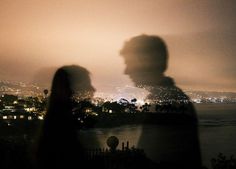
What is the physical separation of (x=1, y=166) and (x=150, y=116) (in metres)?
116

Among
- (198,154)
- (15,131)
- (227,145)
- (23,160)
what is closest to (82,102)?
(15,131)

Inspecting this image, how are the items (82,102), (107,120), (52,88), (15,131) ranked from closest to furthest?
(52,88) < (15,131) < (82,102) < (107,120)

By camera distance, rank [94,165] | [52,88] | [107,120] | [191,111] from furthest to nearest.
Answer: [107,120] < [94,165] < [52,88] < [191,111]

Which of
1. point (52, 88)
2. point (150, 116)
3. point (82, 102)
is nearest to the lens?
point (52, 88)

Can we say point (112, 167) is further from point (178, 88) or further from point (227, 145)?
point (227, 145)

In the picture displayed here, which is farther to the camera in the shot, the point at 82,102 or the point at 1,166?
the point at 82,102

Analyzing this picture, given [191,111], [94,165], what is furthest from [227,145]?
[191,111]

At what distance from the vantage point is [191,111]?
7367mm

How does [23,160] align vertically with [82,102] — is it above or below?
below

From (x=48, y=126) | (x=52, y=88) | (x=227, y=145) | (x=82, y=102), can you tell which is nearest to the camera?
(x=52, y=88)

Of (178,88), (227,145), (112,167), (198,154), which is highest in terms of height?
(178,88)

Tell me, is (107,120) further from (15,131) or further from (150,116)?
(15,131)

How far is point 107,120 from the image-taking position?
94.1m

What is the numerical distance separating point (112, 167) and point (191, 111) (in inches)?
211
